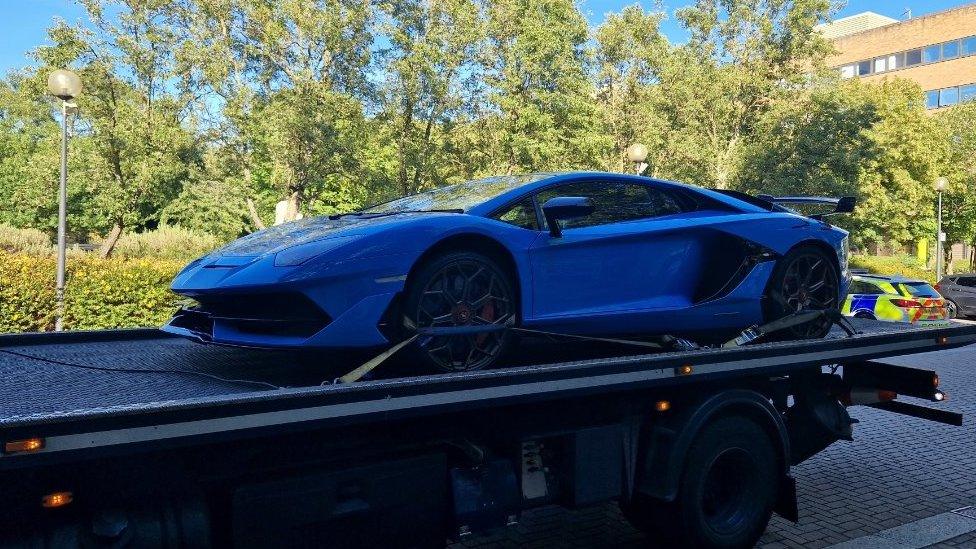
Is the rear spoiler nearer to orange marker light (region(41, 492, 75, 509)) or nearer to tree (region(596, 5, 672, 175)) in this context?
orange marker light (region(41, 492, 75, 509))

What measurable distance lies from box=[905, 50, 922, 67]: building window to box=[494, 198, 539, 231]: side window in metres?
57.3

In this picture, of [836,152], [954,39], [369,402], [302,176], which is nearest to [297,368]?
[369,402]

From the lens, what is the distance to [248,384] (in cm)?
321

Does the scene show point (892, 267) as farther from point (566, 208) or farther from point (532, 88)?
point (566, 208)

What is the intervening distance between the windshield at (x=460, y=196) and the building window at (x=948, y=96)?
54.8m

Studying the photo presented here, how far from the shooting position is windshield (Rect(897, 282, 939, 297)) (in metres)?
16.3

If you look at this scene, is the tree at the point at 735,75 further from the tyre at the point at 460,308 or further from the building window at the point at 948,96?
the building window at the point at 948,96

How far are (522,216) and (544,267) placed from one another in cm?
30

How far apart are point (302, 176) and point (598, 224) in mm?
15334

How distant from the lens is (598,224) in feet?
14.6

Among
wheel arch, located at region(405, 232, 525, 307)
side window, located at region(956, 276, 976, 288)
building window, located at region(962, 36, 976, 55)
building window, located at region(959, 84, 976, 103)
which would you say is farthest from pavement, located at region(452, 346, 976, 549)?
building window, located at region(962, 36, 976, 55)

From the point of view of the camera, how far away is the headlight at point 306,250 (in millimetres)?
3445

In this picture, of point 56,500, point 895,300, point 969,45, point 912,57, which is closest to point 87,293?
point 56,500

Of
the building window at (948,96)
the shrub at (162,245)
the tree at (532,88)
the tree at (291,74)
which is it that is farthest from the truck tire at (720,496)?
the building window at (948,96)
